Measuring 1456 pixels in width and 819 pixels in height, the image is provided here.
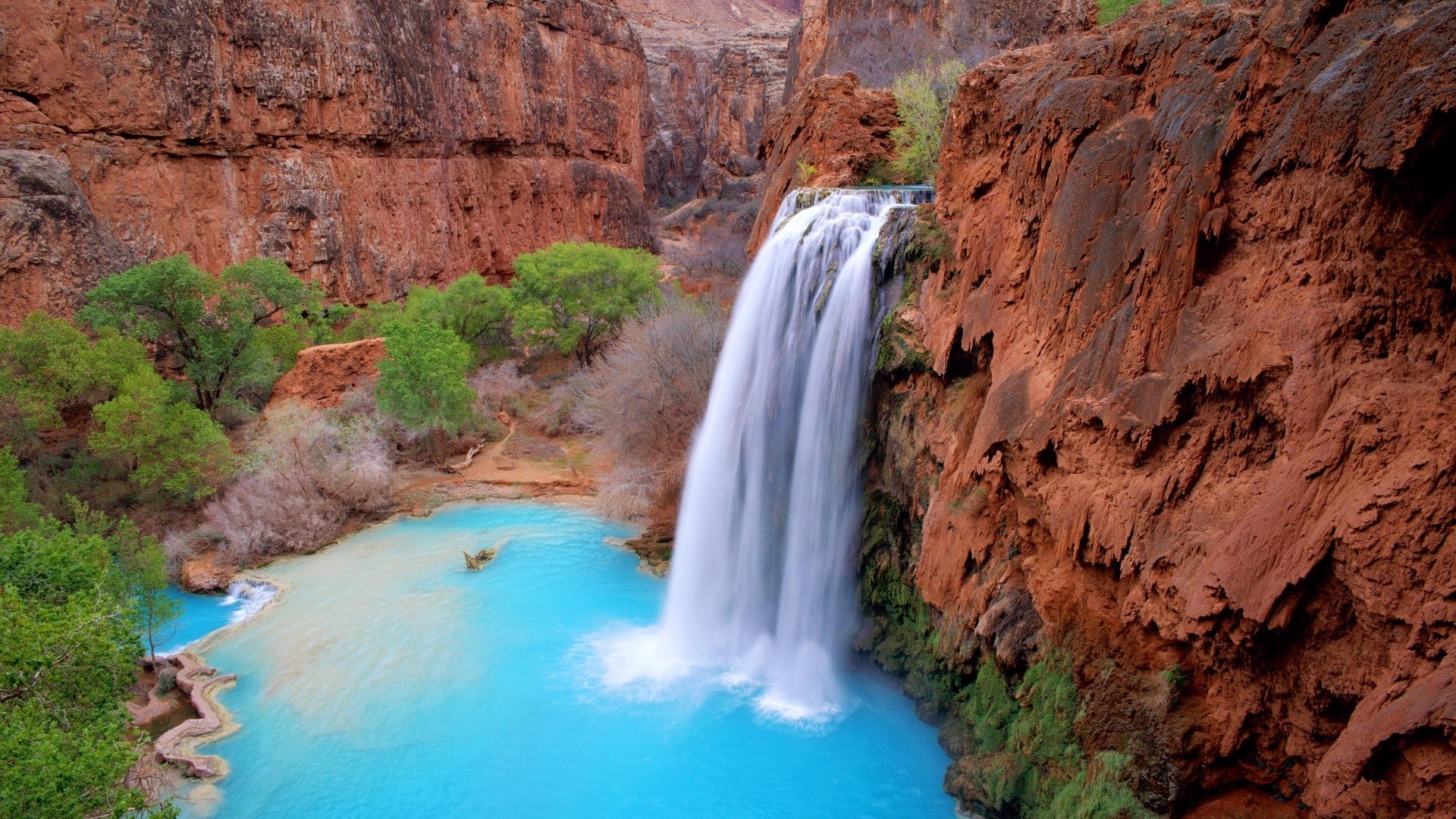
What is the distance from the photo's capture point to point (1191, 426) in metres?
6.37

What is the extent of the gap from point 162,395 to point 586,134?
2482 centimetres

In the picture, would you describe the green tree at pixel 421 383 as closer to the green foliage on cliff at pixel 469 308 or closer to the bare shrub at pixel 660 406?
the bare shrub at pixel 660 406

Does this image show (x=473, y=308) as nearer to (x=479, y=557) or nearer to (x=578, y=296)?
(x=578, y=296)

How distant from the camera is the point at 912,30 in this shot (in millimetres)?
29609

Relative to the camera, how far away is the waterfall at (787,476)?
11414mm

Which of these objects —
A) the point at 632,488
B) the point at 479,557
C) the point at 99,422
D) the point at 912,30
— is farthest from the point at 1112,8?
the point at 99,422

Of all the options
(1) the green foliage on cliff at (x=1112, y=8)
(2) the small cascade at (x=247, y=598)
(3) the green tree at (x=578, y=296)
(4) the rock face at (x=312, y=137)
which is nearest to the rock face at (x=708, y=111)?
(4) the rock face at (x=312, y=137)

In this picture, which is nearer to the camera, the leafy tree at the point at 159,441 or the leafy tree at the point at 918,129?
the leafy tree at the point at 159,441

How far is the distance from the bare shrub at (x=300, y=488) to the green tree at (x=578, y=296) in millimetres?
8051

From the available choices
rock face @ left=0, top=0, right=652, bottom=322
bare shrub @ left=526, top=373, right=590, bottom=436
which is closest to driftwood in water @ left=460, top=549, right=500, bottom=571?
bare shrub @ left=526, top=373, right=590, bottom=436

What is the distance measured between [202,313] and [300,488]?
6523mm

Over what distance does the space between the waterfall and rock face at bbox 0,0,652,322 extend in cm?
1767

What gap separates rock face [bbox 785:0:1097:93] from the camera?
24781mm

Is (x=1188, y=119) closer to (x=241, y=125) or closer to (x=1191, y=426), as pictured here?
(x=1191, y=426)
